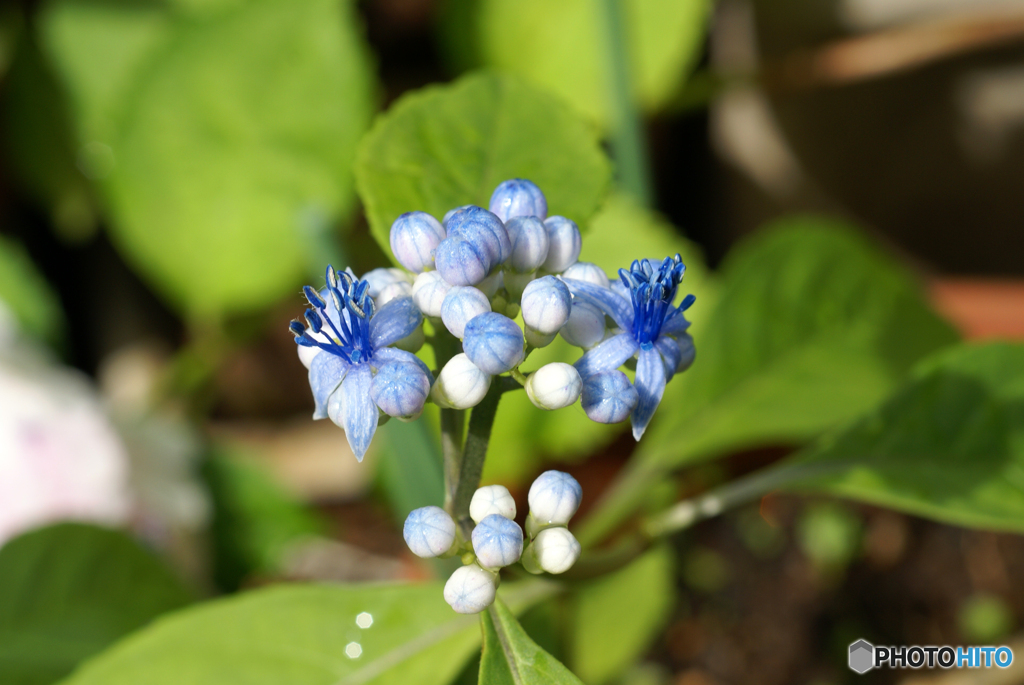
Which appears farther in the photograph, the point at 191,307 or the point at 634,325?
the point at 191,307

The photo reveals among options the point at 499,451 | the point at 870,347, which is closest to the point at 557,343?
the point at 499,451

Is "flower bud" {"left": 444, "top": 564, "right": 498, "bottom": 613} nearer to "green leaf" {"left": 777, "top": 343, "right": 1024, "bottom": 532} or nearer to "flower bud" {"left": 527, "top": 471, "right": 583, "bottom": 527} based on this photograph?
"flower bud" {"left": 527, "top": 471, "right": 583, "bottom": 527}

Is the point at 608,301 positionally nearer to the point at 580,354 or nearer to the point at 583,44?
the point at 580,354

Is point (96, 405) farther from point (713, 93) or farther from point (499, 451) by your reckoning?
point (713, 93)

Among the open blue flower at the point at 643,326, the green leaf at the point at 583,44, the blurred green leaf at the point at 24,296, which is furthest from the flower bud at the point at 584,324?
the blurred green leaf at the point at 24,296

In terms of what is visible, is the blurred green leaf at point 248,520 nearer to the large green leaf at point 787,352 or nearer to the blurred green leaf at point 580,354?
the blurred green leaf at point 580,354
